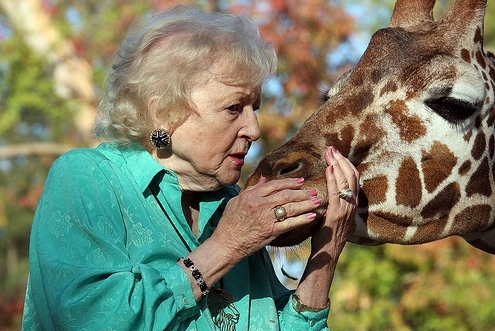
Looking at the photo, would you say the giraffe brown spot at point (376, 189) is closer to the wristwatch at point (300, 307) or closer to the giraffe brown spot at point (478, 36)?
the wristwatch at point (300, 307)

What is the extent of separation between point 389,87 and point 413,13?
0.56m

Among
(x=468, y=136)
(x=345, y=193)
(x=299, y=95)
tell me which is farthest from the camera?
(x=299, y=95)

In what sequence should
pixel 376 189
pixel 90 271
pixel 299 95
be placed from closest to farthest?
pixel 90 271 < pixel 376 189 < pixel 299 95

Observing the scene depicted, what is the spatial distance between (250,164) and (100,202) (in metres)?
6.29

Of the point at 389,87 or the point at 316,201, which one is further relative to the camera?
the point at 389,87

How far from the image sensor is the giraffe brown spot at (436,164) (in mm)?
3175

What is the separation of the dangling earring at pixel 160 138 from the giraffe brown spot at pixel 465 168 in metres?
1.17

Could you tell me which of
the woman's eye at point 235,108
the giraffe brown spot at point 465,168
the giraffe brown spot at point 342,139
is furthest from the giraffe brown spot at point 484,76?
the woman's eye at point 235,108

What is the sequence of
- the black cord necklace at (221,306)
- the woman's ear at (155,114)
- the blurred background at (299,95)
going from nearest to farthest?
the black cord necklace at (221,306) → the woman's ear at (155,114) → the blurred background at (299,95)

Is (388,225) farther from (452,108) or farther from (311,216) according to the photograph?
(311,216)

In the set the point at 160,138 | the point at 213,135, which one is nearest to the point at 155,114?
the point at 160,138

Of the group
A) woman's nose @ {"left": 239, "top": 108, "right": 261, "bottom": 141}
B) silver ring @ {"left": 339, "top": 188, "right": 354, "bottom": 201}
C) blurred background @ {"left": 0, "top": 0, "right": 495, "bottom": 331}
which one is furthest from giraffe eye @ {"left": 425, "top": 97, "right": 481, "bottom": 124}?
blurred background @ {"left": 0, "top": 0, "right": 495, "bottom": 331}

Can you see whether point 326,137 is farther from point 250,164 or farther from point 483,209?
point 250,164

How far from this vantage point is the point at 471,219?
130 inches
